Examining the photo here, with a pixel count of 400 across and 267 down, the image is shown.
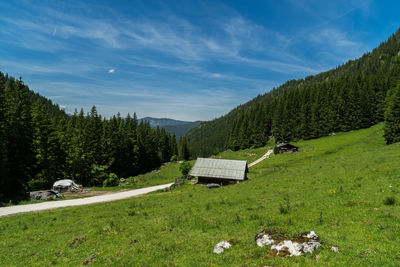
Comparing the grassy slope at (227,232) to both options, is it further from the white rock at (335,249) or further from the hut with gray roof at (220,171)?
the hut with gray roof at (220,171)

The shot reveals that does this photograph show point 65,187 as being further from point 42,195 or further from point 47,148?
point 47,148

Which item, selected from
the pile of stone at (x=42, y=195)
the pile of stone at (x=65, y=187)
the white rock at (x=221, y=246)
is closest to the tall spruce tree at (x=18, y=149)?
the pile of stone at (x=65, y=187)

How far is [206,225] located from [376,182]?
15675 millimetres

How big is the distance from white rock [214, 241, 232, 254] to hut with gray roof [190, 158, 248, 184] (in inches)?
1290

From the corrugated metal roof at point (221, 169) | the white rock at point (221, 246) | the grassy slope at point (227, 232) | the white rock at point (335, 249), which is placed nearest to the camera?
the white rock at point (335, 249)

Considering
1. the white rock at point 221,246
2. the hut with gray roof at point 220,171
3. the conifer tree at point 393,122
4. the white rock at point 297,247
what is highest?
the conifer tree at point 393,122

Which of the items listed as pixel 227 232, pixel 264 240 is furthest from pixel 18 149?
pixel 264 240

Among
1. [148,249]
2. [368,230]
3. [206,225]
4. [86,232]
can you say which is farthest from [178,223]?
[368,230]

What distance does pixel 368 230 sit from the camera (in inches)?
390

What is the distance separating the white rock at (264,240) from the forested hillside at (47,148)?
131 ft

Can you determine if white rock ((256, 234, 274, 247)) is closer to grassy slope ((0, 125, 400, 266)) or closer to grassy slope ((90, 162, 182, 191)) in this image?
grassy slope ((0, 125, 400, 266))

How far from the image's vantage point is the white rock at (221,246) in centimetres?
955

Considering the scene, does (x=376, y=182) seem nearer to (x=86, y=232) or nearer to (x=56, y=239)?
(x=86, y=232)

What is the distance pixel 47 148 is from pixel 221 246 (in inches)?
1921
